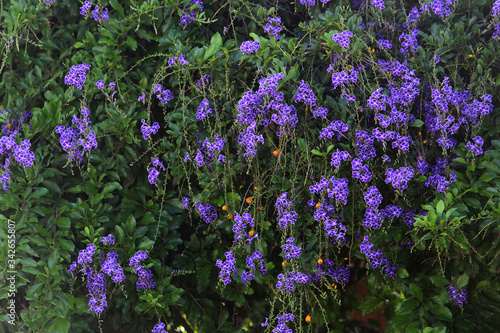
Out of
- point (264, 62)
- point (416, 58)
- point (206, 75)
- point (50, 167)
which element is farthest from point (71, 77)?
point (416, 58)

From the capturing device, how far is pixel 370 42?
232 centimetres

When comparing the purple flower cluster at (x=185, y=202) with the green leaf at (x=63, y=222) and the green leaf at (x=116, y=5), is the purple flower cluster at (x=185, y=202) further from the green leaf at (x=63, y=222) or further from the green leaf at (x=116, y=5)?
the green leaf at (x=116, y=5)

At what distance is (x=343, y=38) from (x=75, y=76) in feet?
3.59

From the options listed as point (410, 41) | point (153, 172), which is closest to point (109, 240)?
point (153, 172)

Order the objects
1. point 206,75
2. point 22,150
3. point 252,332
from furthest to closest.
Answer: point 252,332 < point 206,75 < point 22,150

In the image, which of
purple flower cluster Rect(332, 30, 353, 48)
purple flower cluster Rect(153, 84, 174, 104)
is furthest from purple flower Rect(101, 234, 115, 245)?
purple flower cluster Rect(332, 30, 353, 48)

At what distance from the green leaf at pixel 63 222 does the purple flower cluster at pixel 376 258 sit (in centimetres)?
117

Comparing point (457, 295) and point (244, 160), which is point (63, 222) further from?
point (457, 295)

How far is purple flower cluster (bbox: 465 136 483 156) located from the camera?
208 centimetres

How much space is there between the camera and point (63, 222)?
2072mm

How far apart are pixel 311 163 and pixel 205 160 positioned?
44cm

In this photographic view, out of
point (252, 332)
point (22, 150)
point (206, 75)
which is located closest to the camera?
point (22, 150)

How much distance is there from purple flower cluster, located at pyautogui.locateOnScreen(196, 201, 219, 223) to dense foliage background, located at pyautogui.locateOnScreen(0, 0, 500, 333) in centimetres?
1

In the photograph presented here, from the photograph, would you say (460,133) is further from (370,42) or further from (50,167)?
(50,167)
